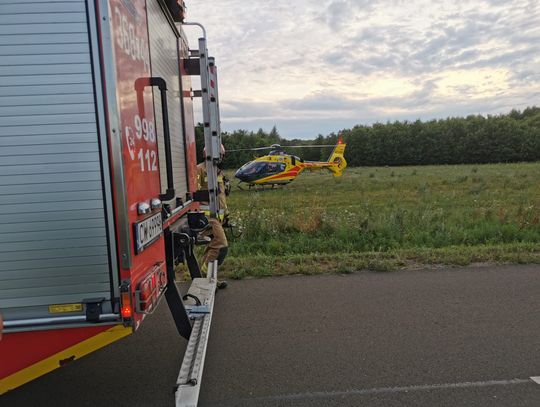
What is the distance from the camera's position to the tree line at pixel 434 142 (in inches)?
2494

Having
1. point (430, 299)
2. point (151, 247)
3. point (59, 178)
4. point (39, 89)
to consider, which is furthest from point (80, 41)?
point (430, 299)

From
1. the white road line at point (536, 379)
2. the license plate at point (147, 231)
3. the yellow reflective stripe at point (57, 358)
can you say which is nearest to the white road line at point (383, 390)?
the white road line at point (536, 379)

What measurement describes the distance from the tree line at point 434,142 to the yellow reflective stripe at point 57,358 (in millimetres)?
54671

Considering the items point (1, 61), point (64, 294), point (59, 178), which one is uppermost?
point (1, 61)

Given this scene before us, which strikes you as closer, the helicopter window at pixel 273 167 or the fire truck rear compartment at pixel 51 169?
the fire truck rear compartment at pixel 51 169

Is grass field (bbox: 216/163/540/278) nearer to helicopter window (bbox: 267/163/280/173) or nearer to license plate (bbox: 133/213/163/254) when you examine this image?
license plate (bbox: 133/213/163/254)

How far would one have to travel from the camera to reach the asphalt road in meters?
3.11

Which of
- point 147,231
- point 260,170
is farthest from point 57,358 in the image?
point 260,170

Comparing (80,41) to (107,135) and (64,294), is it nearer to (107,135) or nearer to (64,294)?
(107,135)

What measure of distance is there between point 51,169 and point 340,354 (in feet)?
9.30

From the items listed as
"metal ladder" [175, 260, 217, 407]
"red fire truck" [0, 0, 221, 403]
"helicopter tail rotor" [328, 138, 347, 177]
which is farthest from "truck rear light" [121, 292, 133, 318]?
"helicopter tail rotor" [328, 138, 347, 177]

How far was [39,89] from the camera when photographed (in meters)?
2.12

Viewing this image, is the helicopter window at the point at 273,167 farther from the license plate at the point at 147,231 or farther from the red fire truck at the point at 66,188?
the red fire truck at the point at 66,188

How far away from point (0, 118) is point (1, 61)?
11.4 inches
